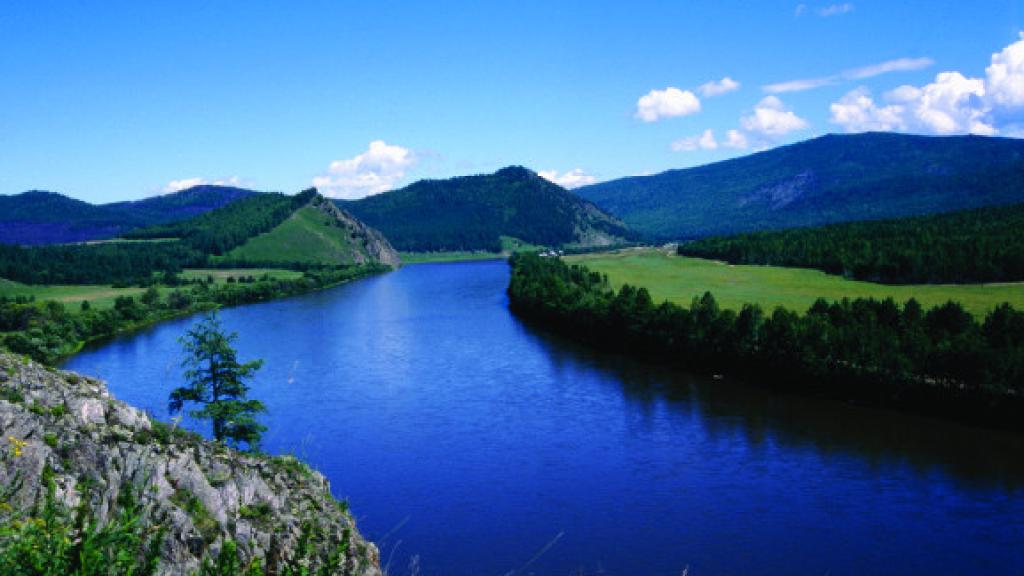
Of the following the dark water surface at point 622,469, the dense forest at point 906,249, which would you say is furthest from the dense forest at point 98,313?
the dense forest at point 906,249

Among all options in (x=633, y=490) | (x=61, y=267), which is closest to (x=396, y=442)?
(x=633, y=490)

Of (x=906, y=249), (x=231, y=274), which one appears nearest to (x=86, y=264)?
(x=231, y=274)

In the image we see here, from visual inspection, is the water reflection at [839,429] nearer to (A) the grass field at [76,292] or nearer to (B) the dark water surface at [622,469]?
(B) the dark water surface at [622,469]

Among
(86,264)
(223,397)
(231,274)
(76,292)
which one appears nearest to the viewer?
(223,397)

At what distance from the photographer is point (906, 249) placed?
121062 millimetres

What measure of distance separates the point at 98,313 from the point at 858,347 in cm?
9153

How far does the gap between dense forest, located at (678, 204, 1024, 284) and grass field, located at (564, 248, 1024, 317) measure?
351 cm

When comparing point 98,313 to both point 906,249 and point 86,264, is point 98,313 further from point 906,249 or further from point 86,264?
point 906,249

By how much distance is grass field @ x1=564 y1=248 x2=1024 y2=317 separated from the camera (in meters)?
95.2

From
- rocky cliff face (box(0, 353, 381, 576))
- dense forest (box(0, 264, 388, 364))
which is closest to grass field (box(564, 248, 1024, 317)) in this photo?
dense forest (box(0, 264, 388, 364))

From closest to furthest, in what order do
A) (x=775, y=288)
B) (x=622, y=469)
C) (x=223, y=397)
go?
(x=223, y=397) < (x=622, y=469) < (x=775, y=288)

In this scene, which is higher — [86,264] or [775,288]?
[86,264]

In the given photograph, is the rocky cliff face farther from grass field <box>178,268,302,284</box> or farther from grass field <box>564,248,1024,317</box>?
grass field <box>178,268,302,284</box>

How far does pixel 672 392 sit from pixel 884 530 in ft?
89.0
